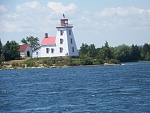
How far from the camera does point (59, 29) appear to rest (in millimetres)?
113312

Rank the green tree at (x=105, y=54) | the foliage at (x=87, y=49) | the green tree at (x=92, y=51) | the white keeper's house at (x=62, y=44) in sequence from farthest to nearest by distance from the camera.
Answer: the foliage at (x=87, y=49)
the green tree at (x=92, y=51)
the green tree at (x=105, y=54)
the white keeper's house at (x=62, y=44)

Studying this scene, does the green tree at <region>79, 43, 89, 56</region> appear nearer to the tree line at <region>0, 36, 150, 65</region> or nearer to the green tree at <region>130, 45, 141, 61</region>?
the tree line at <region>0, 36, 150, 65</region>

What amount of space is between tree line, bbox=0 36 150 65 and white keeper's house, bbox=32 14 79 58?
356 centimetres

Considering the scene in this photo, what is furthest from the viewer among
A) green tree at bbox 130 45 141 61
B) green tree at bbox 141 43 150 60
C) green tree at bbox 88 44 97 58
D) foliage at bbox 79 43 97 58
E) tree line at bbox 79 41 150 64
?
green tree at bbox 141 43 150 60

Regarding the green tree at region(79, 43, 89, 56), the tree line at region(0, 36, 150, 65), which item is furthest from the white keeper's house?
the green tree at region(79, 43, 89, 56)

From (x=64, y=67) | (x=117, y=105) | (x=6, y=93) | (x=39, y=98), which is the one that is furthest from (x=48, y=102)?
(x=64, y=67)

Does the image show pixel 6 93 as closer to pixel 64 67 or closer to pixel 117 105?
pixel 117 105

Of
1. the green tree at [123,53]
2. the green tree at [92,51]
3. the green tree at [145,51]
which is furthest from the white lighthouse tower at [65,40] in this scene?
the green tree at [145,51]

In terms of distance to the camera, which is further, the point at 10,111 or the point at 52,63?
the point at 52,63

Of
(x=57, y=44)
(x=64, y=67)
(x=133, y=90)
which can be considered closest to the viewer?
(x=133, y=90)

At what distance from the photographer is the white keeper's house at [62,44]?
113 m

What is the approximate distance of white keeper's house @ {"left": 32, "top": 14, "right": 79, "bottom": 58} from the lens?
11288 cm

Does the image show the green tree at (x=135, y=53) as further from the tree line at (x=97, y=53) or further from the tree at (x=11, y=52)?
the tree at (x=11, y=52)

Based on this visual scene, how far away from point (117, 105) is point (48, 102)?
20.9ft
